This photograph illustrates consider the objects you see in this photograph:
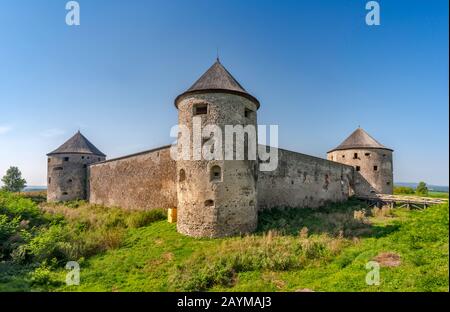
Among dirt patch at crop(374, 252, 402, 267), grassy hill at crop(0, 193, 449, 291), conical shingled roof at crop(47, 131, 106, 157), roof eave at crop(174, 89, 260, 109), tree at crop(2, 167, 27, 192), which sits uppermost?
roof eave at crop(174, 89, 260, 109)

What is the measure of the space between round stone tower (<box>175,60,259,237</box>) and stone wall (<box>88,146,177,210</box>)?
4.06 metres

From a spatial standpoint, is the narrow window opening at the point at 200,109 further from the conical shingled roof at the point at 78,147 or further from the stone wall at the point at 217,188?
the conical shingled roof at the point at 78,147

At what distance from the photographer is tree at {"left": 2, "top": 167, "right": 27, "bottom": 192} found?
3897cm

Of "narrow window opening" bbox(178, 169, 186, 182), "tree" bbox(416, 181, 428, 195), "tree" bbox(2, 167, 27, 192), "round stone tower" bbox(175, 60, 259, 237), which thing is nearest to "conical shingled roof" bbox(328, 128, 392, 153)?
"tree" bbox(416, 181, 428, 195)

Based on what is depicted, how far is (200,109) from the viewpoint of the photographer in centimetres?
1219

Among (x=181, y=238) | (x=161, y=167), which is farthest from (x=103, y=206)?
(x=181, y=238)

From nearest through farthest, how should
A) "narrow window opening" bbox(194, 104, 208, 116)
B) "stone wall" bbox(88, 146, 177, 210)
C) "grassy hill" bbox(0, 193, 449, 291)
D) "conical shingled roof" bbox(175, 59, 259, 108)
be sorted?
"grassy hill" bbox(0, 193, 449, 291) → "conical shingled roof" bbox(175, 59, 259, 108) → "narrow window opening" bbox(194, 104, 208, 116) → "stone wall" bbox(88, 146, 177, 210)

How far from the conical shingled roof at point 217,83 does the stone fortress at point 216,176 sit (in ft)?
0.16

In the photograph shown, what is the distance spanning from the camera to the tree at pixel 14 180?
39.0 meters

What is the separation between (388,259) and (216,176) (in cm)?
720

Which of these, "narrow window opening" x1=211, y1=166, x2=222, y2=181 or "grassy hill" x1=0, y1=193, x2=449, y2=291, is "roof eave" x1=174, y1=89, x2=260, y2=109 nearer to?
"narrow window opening" x1=211, y1=166, x2=222, y2=181
